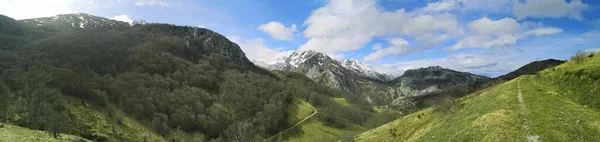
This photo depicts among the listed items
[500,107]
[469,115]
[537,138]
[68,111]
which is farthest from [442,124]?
[68,111]

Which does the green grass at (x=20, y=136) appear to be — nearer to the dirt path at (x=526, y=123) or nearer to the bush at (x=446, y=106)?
the dirt path at (x=526, y=123)

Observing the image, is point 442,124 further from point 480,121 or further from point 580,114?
point 580,114

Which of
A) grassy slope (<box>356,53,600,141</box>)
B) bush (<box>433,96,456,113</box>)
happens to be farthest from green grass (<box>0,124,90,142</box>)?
bush (<box>433,96,456,113</box>)

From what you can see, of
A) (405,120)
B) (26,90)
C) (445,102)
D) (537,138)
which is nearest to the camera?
(537,138)

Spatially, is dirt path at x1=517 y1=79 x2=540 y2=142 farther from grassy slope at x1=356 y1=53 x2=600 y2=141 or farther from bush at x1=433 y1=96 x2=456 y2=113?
bush at x1=433 y1=96 x2=456 y2=113

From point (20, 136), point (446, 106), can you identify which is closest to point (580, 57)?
point (446, 106)

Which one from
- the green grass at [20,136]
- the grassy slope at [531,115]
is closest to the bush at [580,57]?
the grassy slope at [531,115]

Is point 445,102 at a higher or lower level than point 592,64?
lower

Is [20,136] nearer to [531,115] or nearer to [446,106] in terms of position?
[531,115]
